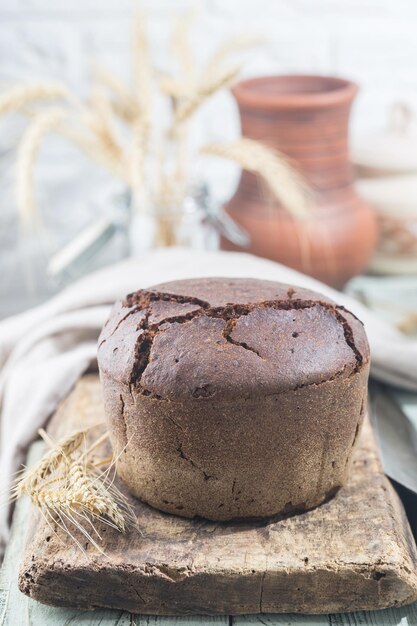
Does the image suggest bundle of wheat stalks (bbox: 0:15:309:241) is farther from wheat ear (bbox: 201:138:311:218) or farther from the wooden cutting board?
the wooden cutting board

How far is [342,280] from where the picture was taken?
2277mm

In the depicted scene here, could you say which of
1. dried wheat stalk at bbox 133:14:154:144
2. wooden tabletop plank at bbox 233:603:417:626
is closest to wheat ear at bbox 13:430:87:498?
wooden tabletop plank at bbox 233:603:417:626

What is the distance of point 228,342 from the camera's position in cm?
110

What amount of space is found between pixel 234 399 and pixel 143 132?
4.05 feet

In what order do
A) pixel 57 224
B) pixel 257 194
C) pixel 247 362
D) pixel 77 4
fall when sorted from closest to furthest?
pixel 247 362 → pixel 257 194 → pixel 77 4 → pixel 57 224

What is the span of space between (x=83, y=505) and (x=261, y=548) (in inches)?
9.4

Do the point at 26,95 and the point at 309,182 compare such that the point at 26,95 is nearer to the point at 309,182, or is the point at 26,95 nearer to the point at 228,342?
the point at 309,182

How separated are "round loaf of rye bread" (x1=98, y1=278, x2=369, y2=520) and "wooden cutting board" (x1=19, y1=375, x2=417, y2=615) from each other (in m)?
0.06

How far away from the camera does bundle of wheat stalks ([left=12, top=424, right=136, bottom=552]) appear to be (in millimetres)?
1098

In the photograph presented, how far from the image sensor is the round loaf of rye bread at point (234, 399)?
107 cm

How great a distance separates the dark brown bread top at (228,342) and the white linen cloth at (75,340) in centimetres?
36

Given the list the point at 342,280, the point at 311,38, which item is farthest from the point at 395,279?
the point at 311,38

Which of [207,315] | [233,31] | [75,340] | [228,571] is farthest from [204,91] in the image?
[228,571]

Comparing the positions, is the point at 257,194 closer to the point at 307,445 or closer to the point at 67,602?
the point at 307,445
